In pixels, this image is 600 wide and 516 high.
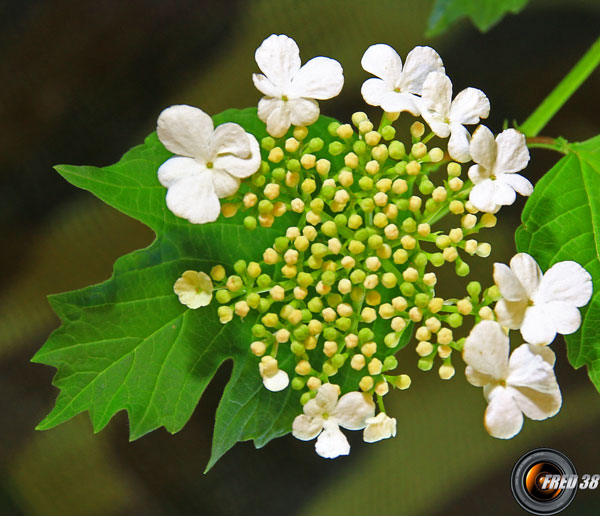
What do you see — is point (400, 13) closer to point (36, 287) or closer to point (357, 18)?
point (357, 18)

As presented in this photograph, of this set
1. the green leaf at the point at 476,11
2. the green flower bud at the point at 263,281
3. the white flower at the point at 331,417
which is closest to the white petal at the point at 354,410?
the white flower at the point at 331,417

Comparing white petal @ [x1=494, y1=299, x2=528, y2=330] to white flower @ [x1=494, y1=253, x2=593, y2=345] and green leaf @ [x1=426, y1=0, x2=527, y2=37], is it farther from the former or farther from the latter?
green leaf @ [x1=426, y1=0, x2=527, y2=37]

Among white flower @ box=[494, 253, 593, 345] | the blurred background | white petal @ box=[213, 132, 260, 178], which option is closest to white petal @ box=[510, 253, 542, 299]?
white flower @ box=[494, 253, 593, 345]

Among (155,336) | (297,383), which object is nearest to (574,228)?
(297,383)

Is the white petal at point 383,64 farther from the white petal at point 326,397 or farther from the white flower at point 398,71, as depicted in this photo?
the white petal at point 326,397

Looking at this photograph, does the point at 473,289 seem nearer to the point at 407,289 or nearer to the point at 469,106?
the point at 407,289
